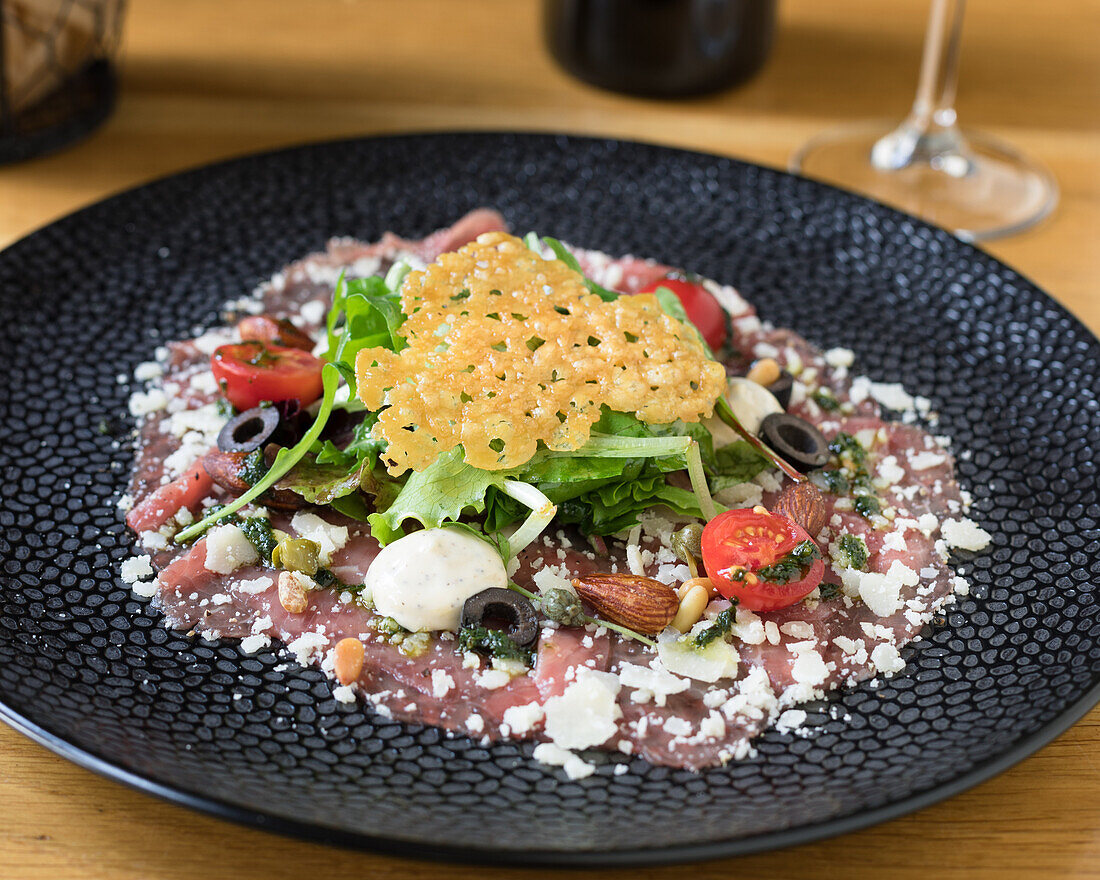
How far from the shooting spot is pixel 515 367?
214 cm

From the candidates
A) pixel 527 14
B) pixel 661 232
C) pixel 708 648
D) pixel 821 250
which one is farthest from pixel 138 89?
pixel 708 648

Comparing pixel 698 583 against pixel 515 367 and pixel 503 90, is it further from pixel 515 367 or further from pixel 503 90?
pixel 503 90

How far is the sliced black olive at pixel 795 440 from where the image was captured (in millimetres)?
2334

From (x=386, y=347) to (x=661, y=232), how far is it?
1.04m

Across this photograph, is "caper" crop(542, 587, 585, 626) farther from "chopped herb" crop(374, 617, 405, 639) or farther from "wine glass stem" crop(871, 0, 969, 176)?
"wine glass stem" crop(871, 0, 969, 176)

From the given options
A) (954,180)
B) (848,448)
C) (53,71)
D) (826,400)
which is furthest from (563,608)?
(53,71)

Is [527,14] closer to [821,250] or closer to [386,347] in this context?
[821,250]

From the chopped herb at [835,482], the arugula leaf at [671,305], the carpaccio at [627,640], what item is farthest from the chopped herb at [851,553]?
the arugula leaf at [671,305]

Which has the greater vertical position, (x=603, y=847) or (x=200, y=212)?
(x=603, y=847)

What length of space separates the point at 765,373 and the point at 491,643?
0.90m

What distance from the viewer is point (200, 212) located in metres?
3.03

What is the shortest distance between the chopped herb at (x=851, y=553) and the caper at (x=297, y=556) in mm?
917

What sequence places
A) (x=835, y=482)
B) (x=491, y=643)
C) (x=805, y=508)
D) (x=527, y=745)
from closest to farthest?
(x=527, y=745) < (x=491, y=643) < (x=805, y=508) < (x=835, y=482)

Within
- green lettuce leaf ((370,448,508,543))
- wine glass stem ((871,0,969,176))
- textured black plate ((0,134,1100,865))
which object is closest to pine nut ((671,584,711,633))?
textured black plate ((0,134,1100,865))
